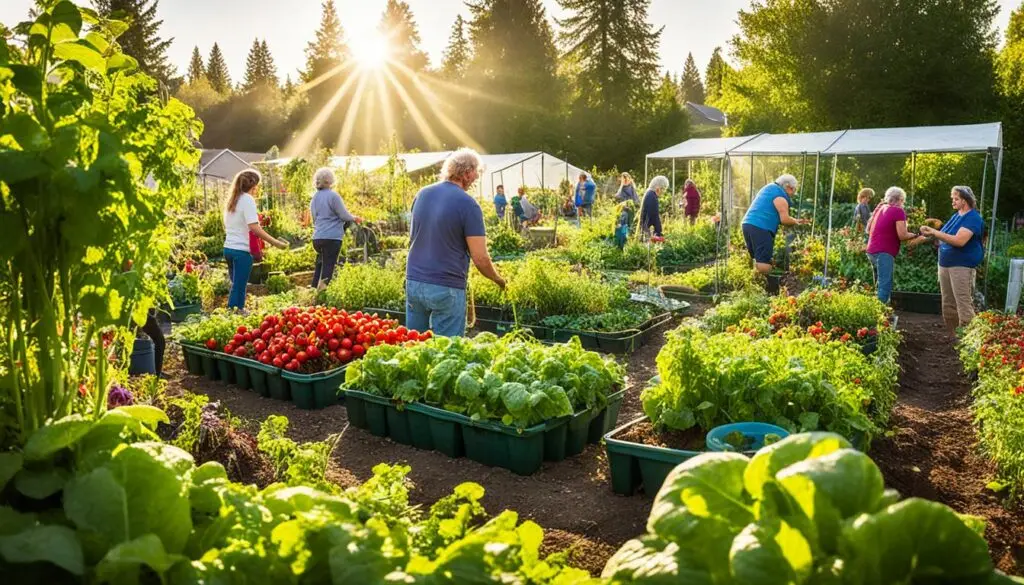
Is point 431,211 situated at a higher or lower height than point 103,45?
lower

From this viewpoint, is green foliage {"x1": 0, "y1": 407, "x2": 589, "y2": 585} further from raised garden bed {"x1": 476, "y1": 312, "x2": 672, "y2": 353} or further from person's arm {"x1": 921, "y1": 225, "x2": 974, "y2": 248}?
person's arm {"x1": 921, "y1": 225, "x2": 974, "y2": 248}

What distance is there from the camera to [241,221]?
733 centimetres

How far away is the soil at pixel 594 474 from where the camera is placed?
354 centimetres

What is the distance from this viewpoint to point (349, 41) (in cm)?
6269

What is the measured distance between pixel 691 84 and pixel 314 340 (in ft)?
356

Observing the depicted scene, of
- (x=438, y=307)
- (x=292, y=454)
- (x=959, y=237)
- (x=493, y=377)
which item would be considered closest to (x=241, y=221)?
(x=438, y=307)

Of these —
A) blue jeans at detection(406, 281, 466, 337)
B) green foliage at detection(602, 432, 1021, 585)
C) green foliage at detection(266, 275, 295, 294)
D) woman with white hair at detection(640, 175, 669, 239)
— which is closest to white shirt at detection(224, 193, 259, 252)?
blue jeans at detection(406, 281, 466, 337)

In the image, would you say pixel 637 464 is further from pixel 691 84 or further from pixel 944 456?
pixel 691 84

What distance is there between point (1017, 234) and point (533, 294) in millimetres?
13373

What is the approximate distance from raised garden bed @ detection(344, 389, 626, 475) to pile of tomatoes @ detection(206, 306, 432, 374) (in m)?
0.72

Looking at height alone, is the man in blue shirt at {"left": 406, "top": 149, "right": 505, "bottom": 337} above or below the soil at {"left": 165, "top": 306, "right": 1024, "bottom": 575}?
above

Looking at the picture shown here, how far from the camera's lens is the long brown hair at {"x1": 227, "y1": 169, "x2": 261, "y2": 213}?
7.33 metres

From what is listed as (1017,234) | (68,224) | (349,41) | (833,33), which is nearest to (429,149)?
(349,41)

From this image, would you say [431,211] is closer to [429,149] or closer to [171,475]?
[171,475]
